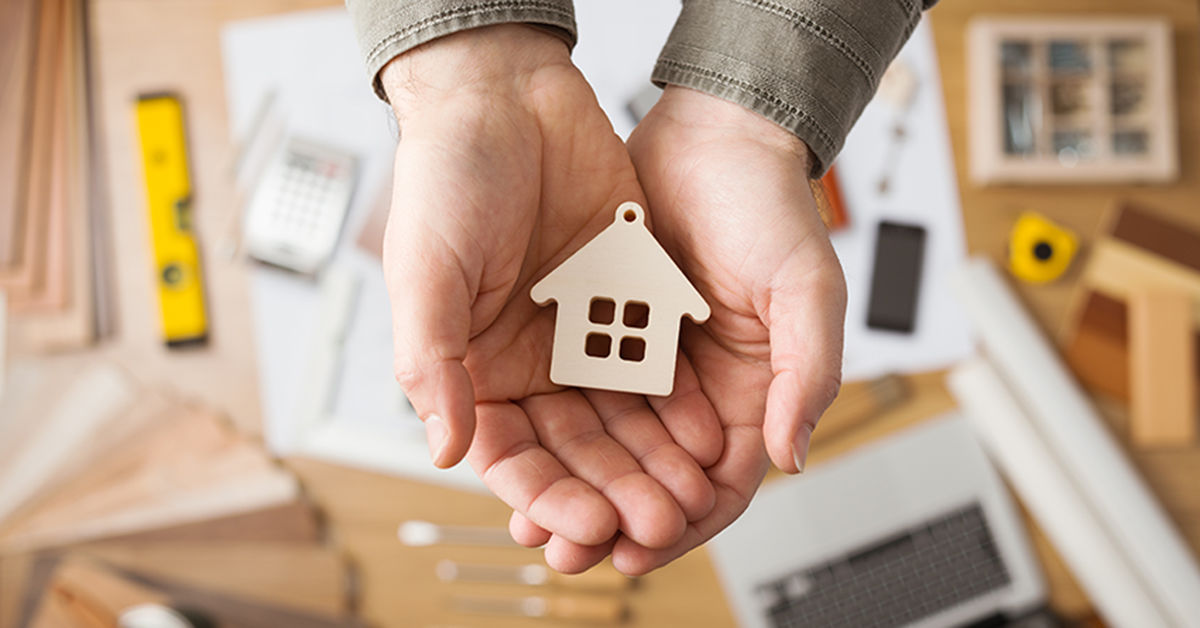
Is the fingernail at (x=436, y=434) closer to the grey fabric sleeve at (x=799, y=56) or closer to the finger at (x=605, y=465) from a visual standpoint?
the finger at (x=605, y=465)

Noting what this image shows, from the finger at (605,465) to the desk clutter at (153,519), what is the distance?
73cm

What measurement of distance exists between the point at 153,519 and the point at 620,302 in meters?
0.93

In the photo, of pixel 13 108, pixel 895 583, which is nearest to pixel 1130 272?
pixel 895 583

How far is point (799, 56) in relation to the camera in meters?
0.77

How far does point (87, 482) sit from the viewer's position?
129 cm

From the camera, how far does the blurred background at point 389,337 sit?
129cm

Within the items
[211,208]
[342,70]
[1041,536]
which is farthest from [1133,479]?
[211,208]

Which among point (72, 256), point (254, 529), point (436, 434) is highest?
point (72, 256)

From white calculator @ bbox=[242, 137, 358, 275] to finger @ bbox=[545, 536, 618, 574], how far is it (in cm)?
84

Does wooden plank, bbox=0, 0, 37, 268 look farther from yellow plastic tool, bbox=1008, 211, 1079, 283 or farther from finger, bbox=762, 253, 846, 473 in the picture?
yellow plastic tool, bbox=1008, 211, 1079, 283

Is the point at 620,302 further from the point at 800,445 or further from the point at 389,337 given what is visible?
the point at 389,337

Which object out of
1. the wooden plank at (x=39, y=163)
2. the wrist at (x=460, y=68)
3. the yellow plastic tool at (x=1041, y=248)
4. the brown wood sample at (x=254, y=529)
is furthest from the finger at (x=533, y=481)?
the wooden plank at (x=39, y=163)

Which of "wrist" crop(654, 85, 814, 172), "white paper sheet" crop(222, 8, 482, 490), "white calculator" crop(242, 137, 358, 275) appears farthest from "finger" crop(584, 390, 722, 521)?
"white calculator" crop(242, 137, 358, 275)

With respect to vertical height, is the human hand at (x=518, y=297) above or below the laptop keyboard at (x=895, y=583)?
above
